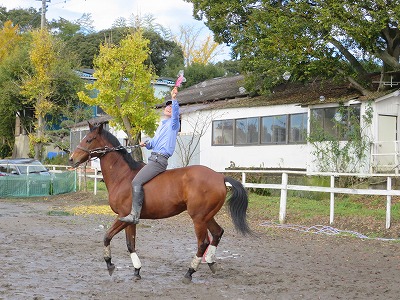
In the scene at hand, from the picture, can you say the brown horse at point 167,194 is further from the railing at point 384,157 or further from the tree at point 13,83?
the tree at point 13,83

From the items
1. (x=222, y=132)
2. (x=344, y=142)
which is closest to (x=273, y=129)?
(x=222, y=132)

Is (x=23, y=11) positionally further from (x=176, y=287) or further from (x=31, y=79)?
(x=176, y=287)

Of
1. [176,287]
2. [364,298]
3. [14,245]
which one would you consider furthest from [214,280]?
[14,245]

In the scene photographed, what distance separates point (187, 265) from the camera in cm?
958

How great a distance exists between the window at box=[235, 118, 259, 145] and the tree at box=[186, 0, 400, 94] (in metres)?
1.83

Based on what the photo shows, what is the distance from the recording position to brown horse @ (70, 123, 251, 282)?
8609mm

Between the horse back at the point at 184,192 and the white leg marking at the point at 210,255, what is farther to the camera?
the white leg marking at the point at 210,255

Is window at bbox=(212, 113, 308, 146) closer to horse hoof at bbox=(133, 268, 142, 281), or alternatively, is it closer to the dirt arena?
the dirt arena

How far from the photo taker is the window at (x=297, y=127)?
88.6ft

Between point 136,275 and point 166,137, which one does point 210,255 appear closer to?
point 136,275

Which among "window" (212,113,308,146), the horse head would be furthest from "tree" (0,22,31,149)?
the horse head

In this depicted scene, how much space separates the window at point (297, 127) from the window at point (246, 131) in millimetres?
2168

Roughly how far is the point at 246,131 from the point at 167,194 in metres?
21.3

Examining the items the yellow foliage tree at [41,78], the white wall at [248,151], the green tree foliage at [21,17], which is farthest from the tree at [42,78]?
the green tree foliage at [21,17]
